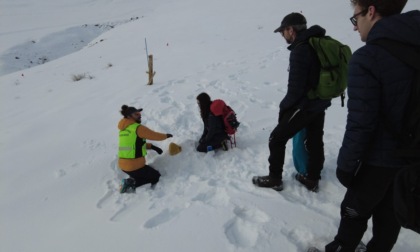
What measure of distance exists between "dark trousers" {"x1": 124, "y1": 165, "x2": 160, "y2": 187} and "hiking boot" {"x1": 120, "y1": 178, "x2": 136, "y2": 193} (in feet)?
0.21

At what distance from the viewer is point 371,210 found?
7.12 ft

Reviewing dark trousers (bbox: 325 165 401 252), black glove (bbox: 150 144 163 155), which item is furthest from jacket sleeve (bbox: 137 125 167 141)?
dark trousers (bbox: 325 165 401 252)

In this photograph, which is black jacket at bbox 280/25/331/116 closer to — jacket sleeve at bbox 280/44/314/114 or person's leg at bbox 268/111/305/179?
jacket sleeve at bbox 280/44/314/114

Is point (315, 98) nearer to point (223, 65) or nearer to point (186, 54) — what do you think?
point (223, 65)

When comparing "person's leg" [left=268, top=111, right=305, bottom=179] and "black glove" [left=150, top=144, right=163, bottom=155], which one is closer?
"person's leg" [left=268, top=111, right=305, bottom=179]

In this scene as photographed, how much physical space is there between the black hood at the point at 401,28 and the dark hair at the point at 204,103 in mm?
3088

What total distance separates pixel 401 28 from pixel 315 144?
74.3 inches

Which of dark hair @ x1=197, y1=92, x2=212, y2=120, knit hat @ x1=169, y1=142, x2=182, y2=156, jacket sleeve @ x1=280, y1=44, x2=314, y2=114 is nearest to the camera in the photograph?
jacket sleeve @ x1=280, y1=44, x2=314, y2=114

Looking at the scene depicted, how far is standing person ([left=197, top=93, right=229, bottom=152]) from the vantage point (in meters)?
4.70

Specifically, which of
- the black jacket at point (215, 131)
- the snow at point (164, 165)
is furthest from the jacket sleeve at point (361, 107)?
the black jacket at point (215, 131)

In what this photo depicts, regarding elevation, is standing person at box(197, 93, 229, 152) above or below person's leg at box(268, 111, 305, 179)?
below

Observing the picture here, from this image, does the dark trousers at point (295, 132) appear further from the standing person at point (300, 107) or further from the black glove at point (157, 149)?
the black glove at point (157, 149)

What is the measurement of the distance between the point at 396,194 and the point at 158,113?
4978 millimetres

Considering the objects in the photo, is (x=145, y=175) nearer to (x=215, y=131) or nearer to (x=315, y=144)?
(x=215, y=131)
